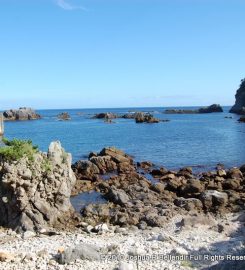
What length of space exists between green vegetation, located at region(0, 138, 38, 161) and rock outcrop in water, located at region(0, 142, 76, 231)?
19 centimetres

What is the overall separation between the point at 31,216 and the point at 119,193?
8.21m

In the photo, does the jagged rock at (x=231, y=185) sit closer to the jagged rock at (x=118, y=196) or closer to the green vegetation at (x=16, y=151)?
the jagged rock at (x=118, y=196)

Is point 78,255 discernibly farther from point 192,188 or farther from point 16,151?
point 192,188

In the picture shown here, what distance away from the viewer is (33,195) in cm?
2450

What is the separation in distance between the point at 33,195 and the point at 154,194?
10.5 metres

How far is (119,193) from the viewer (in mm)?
30312

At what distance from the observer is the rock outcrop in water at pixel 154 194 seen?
26.3m

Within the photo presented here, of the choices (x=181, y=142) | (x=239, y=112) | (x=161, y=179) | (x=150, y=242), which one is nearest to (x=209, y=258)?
(x=150, y=242)

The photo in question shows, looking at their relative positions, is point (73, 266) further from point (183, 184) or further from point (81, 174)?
point (81, 174)

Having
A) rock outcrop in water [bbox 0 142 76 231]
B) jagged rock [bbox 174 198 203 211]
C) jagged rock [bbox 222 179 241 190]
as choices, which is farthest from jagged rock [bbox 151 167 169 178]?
rock outcrop in water [bbox 0 142 76 231]

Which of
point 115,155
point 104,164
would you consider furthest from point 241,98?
point 104,164

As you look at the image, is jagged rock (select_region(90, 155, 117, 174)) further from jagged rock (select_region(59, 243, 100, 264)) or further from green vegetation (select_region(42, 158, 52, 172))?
jagged rock (select_region(59, 243, 100, 264))

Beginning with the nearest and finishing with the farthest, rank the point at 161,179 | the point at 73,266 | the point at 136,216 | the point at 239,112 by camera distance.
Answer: the point at 73,266
the point at 136,216
the point at 161,179
the point at 239,112

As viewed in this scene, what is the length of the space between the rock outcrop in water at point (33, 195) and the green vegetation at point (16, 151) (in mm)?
189
